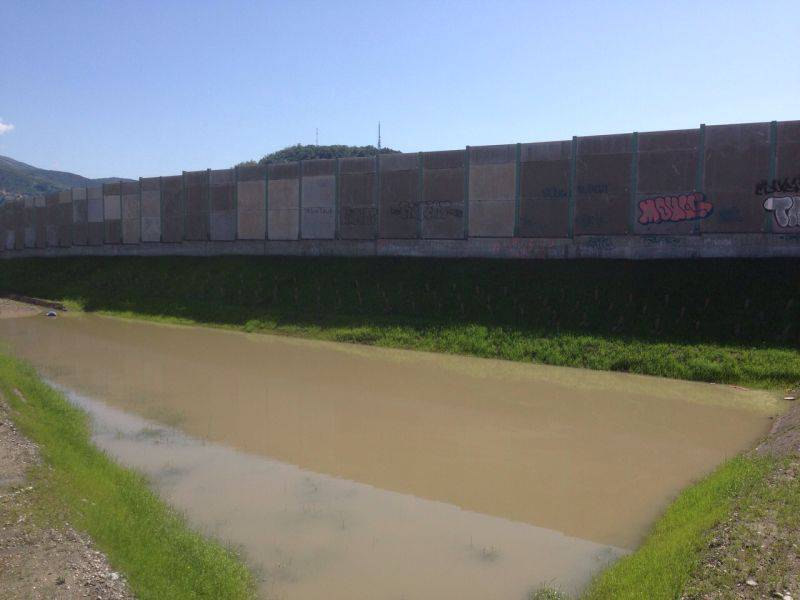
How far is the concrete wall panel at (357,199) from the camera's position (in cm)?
3019

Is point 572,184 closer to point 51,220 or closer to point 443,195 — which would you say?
point 443,195

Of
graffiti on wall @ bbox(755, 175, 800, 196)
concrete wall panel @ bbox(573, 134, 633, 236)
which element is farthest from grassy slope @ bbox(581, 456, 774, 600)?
concrete wall panel @ bbox(573, 134, 633, 236)

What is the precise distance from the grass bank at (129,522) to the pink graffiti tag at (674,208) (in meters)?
19.6

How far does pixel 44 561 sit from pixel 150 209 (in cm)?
3737

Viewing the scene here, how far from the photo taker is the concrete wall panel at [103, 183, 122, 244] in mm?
42594

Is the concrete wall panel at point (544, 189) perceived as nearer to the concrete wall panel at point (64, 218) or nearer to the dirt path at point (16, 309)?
the dirt path at point (16, 309)

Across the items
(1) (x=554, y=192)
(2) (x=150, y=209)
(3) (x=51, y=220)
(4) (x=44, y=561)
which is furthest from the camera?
(3) (x=51, y=220)

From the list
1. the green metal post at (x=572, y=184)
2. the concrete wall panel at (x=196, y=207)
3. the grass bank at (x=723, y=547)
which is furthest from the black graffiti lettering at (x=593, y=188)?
the concrete wall panel at (x=196, y=207)

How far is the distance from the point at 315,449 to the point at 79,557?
18.0 feet

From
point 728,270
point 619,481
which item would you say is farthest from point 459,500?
point 728,270

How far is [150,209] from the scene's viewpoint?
1591 inches

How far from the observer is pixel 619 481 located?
32.4 ft

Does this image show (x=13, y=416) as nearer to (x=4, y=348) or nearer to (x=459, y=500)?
(x=459, y=500)

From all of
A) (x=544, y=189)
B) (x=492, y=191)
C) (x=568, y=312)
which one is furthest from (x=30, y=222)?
(x=568, y=312)
